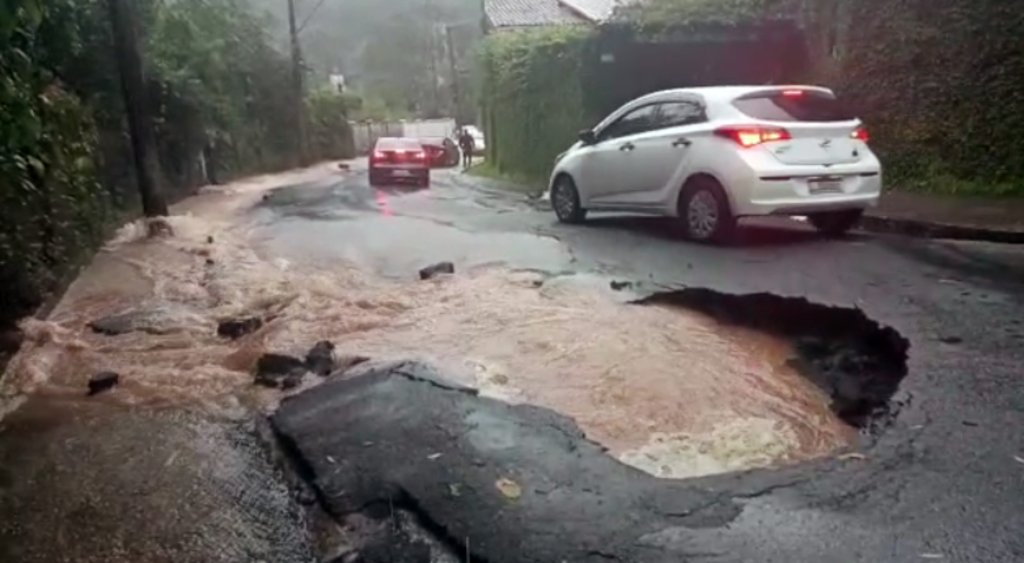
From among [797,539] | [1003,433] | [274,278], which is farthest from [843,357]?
[274,278]

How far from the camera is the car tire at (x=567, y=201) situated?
43.6 ft

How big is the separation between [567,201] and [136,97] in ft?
26.0

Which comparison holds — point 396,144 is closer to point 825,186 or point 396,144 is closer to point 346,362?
point 825,186

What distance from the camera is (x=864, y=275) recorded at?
8.20 meters

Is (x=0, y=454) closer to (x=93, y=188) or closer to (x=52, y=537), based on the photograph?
(x=52, y=537)

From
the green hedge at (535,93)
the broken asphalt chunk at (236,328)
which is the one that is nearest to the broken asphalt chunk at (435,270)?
the broken asphalt chunk at (236,328)

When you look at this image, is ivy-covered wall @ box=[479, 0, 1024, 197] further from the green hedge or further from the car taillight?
the car taillight

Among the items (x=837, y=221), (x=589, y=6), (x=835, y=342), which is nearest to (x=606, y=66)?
(x=837, y=221)

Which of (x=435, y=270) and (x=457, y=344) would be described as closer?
(x=457, y=344)

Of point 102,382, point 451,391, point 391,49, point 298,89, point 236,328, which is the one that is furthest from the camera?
point 391,49

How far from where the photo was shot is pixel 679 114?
10977 mm

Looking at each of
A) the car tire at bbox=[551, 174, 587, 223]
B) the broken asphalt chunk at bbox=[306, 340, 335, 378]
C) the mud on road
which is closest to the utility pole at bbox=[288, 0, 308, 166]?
the car tire at bbox=[551, 174, 587, 223]

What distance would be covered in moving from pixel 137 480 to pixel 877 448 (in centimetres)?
351

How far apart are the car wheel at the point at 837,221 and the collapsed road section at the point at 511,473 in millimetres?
4447
